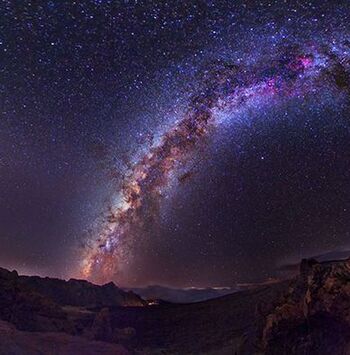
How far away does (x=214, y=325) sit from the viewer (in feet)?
177

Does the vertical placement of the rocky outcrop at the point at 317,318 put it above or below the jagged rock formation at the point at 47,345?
above

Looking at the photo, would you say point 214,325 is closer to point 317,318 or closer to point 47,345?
point 47,345

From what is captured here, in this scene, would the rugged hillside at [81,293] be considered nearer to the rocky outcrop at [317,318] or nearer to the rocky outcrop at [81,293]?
the rocky outcrop at [81,293]

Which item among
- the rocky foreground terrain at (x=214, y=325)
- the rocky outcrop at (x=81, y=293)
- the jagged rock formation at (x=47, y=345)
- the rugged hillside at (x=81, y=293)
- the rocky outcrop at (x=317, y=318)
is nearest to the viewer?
the rocky outcrop at (x=317, y=318)

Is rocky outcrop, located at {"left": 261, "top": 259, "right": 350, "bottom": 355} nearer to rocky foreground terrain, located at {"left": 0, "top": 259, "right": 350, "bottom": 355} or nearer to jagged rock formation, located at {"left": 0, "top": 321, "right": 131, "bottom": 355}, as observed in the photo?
rocky foreground terrain, located at {"left": 0, "top": 259, "right": 350, "bottom": 355}

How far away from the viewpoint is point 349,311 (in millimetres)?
18453

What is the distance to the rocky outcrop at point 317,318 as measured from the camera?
742 inches

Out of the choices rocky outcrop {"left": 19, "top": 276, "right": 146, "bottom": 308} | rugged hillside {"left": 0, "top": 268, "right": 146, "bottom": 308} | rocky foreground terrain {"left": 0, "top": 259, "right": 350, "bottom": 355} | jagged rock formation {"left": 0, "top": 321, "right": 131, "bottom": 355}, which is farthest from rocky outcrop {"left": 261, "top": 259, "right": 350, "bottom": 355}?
rocky outcrop {"left": 19, "top": 276, "right": 146, "bottom": 308}

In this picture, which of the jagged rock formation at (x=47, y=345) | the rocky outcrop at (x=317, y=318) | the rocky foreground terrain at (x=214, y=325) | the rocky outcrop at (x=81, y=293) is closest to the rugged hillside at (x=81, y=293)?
the rocky outcrop at (x=81, y=293)

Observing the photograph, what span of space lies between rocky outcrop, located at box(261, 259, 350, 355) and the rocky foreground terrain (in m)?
0.05

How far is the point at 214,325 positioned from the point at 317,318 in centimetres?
3644

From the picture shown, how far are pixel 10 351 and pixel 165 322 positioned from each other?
1594 inches

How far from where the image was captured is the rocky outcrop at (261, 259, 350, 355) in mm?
18859

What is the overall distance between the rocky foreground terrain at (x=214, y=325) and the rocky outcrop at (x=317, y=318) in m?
0.05
